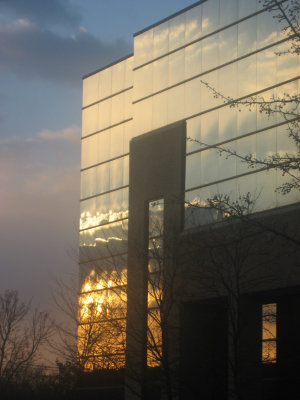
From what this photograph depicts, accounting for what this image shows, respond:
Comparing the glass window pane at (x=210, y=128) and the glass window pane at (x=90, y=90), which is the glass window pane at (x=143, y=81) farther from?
the glass window pane at (x=210, y=128)

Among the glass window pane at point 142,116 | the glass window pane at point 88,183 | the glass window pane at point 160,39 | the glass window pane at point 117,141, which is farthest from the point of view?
the glass window pane at point 88,183

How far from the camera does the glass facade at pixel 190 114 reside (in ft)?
105

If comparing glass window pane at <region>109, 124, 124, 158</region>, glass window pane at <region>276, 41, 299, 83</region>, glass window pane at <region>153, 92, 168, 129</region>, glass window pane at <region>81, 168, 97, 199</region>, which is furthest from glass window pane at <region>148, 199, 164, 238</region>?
glass window pane at <region>276, 41, 299, 83</region>

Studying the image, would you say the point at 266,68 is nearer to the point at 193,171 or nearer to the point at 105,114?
the point at 193,171

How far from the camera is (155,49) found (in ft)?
129

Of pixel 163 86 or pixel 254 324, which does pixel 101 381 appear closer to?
pixel 254 324

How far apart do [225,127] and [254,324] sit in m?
8.48

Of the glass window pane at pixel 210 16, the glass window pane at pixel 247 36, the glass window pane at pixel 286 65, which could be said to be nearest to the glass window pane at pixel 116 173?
Answer: the glass window pane at pixel 210 16

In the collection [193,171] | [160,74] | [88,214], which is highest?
[160,74]

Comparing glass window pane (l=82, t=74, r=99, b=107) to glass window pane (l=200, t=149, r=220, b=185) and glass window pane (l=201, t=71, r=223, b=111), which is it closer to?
glass window pane (l=201, t=71, r=223, b=111)

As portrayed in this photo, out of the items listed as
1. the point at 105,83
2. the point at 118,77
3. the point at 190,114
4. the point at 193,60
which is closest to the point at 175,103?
the point at 190,114

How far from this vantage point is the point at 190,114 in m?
36.2

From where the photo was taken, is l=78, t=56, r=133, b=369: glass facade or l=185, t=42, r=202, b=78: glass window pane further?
l=78, t=56, r=133, b=369: glass facade

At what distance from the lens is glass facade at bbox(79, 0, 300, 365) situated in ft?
105
